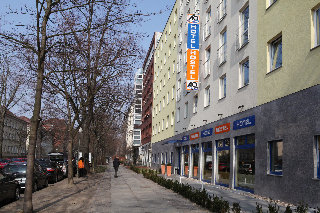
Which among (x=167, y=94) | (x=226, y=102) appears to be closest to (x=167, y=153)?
(x=167, y=94)

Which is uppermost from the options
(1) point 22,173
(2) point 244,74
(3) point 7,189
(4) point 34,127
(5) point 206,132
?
(2) point 244,74

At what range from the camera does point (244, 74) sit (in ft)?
61.7

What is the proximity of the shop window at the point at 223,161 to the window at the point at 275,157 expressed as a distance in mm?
5185

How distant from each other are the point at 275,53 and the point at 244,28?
13.5 ft

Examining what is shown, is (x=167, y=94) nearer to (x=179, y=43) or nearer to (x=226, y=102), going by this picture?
(x=179, y=43)

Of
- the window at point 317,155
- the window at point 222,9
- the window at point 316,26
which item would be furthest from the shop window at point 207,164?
the window at point 316,26

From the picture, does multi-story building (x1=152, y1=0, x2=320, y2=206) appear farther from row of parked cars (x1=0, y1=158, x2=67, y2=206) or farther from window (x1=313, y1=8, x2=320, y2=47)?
row of parked cars (x1=0, y1=158, x2=67, y2=206)

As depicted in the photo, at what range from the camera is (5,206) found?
13039 mm

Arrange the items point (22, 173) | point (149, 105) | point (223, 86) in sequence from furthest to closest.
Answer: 1. point (149, 105)
2. point (223, 86)
3. point (22, 173)

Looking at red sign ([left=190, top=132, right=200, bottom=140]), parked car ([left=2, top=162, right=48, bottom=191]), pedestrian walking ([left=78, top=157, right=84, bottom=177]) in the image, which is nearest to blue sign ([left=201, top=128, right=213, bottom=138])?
red sign ([left=190, top=132, right=200, bottom=140])

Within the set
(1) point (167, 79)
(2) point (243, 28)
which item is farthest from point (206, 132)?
(1) point (167, 79)

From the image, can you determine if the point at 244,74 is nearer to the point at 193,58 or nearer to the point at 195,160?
the point at 193,58

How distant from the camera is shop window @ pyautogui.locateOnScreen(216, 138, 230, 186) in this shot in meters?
20.3

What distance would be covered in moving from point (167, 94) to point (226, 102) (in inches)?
923
